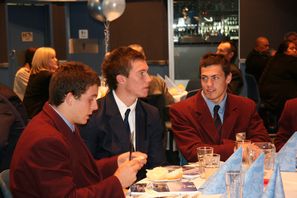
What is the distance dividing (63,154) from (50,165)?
8 cm

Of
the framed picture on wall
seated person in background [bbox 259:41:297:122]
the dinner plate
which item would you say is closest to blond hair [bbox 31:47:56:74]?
seated person in background [bbox 259:41:297:122]

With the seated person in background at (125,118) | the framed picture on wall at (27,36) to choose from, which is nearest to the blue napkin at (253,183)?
the seated person in background at (125,118)

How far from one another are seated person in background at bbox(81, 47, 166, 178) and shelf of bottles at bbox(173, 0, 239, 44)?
6693 mm

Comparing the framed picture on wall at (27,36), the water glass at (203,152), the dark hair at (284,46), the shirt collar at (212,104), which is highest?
the framed picture on wall at (27,36)

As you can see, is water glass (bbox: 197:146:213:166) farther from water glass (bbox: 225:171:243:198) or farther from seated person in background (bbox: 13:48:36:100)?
seated person in background (bbox: 13:48:36:100)

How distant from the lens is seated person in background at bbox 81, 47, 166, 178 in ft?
10.2

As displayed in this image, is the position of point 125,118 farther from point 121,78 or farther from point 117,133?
point 121,78

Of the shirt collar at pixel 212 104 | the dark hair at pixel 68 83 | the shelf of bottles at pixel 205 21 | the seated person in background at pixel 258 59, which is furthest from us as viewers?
the shelf of bottles at pixel 205 21

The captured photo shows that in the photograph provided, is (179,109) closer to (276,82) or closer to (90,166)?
(90,166)

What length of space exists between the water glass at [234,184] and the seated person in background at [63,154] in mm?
585

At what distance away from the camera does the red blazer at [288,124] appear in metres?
3.36

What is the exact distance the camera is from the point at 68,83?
234 centimetres

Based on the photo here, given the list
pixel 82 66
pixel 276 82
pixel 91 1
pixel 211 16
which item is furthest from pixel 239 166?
pixel 211 16

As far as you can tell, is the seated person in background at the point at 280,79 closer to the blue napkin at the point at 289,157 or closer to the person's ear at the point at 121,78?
the person's ear at the point at 121,78
